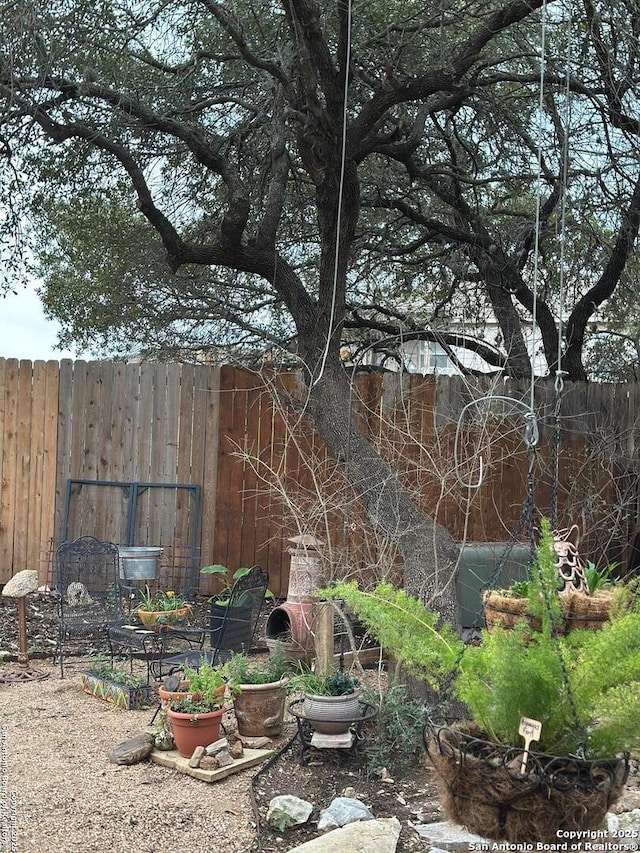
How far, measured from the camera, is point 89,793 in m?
3.71

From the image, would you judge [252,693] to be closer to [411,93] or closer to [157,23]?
[411,93]

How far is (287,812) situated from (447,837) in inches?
25.5

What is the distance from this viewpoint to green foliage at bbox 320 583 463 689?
2.69 metres

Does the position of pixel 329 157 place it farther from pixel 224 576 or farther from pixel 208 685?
pixel 208 685

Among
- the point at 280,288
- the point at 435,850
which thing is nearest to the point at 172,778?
the point at 435,850

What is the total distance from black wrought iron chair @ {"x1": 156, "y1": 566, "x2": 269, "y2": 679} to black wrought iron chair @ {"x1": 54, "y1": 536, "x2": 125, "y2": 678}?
0.69m

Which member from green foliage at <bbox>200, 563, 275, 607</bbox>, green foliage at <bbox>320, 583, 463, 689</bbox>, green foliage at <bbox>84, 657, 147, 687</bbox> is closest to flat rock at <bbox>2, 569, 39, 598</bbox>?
green foliage at <bbox>84, 657, 147, 687</bbox>

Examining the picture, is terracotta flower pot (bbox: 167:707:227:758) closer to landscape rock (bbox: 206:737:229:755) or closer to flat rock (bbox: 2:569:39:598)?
landscape rock (bbox: 206:737:229:755)

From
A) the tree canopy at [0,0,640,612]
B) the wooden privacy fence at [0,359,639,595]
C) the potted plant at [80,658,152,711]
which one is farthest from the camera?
the wooden privacy fence at [0,359,639,595]

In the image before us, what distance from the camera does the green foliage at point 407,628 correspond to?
8.81 feet

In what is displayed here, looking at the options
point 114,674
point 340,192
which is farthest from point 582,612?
point 340,192

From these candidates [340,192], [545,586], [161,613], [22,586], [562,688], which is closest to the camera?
[562,688]

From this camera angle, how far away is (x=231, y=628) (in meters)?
5.18

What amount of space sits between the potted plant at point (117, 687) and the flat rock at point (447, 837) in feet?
6.88
